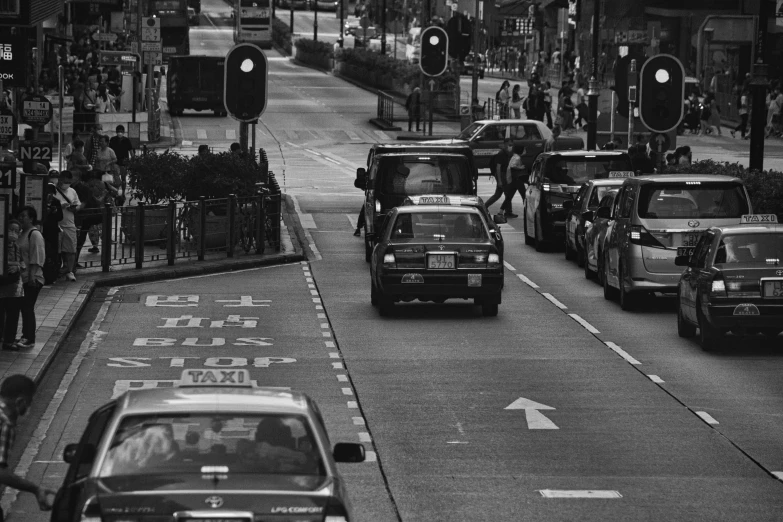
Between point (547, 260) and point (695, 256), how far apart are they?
36.1 feet

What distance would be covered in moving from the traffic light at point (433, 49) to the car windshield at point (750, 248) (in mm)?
40303

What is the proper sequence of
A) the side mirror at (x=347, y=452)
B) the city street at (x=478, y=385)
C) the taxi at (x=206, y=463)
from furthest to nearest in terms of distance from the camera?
the city street at (x=478, y=385) → the side mirror at (x=347, y=452) → the taxi at (x=206, y=463)

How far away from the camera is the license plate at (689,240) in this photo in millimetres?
23516

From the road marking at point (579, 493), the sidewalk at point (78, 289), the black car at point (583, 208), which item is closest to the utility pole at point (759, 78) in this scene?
the black car at point (583, 208)

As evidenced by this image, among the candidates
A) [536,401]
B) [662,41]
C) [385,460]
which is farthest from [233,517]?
[662,41]

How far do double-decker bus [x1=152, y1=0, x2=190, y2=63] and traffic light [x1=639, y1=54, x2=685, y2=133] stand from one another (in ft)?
238

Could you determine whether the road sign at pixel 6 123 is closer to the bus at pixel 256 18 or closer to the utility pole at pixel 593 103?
the bus at pixel 256 18

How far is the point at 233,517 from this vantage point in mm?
7930

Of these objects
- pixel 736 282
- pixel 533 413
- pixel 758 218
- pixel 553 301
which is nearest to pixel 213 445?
pixel 533 413

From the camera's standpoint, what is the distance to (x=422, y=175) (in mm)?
29656

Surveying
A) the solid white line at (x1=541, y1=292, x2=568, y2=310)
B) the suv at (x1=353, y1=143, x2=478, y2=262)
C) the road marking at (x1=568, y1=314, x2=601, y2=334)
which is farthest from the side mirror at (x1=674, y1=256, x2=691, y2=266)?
the suv at (x1=353, y1=143, x2=478, y2=262)

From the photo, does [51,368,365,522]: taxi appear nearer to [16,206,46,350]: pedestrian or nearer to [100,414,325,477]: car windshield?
[100,414,325,477]: car windshield

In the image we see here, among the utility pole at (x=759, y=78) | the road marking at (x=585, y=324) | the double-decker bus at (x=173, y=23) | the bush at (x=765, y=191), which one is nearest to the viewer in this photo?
the road marking at (x=585, y=324)

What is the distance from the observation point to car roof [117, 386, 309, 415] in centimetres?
859
